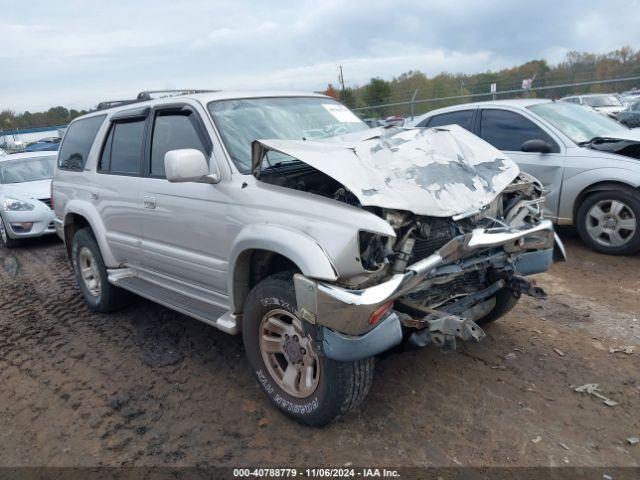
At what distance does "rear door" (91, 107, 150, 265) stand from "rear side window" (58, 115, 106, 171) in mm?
380

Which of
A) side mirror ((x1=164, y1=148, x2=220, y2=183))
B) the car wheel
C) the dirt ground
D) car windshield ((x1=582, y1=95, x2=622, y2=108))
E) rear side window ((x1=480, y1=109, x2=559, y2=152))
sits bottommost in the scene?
the car wheel

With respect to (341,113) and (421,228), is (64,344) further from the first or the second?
(421,228)

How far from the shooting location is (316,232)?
2762 millimetres

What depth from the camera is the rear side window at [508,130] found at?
635cm

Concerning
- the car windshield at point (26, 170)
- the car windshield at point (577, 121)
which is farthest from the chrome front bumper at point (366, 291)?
the car windshield at point (26, 170)

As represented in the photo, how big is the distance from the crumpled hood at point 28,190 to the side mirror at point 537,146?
767 cm

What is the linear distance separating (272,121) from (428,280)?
6.01ft

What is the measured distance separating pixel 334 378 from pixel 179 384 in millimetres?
1475

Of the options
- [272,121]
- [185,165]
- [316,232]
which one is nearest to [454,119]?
[272,121]

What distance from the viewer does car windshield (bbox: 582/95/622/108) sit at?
56.9 ft

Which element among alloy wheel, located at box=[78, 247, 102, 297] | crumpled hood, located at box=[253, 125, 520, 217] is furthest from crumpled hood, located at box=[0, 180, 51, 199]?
crumpled hood, located at box=[253, 125, 520, 217]

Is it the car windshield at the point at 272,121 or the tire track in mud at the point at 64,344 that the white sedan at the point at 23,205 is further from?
the car windshield at the point at 272,121

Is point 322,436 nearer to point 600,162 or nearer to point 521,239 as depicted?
point 521,239

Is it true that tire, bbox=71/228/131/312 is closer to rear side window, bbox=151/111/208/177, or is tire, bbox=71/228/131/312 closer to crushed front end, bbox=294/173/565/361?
rear side window, bbox=151/111/208/177
